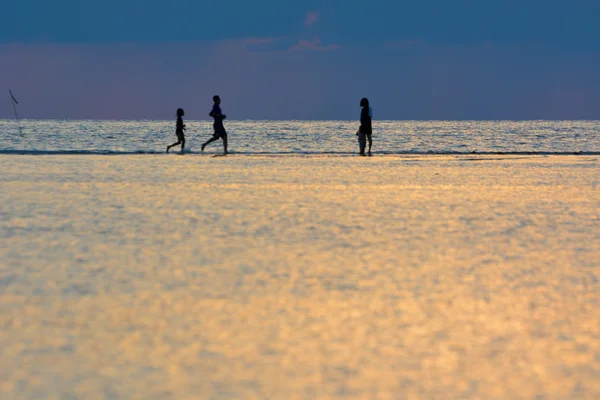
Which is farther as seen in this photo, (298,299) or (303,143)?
(303,143)

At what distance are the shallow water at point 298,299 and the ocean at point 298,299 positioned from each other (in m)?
0.02

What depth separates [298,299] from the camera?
5887 millimetres

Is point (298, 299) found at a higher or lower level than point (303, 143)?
higher

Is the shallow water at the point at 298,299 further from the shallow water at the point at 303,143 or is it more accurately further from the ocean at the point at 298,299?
the shallow water at the point at 303,143

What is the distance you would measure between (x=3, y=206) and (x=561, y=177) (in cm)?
1268

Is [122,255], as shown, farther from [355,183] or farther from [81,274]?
[355,183]

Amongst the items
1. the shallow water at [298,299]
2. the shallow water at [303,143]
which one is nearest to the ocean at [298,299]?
the shallow water at [298,299]

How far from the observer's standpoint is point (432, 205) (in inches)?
506

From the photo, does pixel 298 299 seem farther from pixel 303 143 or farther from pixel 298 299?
pixel 303 143

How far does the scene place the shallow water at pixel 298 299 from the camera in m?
4.02

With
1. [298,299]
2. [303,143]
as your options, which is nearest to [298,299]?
[298,299]

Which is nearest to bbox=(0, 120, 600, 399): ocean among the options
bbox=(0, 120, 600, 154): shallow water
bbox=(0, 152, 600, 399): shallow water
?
bbox=(0, 152, 600, 399): shallow water

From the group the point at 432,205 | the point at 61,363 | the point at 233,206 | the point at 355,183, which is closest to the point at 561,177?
the point at 355,183

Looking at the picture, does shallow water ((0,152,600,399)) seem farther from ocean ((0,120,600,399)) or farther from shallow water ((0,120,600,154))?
shallow water ((0,120,600,154))
